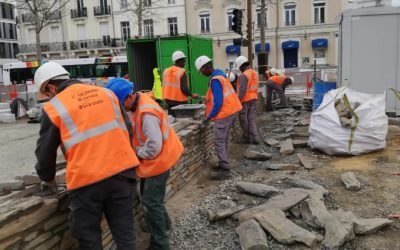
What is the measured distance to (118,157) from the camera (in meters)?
3.09

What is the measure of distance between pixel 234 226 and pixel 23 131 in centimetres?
1101

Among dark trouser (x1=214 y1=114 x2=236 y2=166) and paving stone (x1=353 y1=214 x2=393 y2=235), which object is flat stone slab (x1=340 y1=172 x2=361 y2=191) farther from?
dark trouser (x1=214 y1=114 x2=236 y2=166)

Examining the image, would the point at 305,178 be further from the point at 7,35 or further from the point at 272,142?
the point at 7,35

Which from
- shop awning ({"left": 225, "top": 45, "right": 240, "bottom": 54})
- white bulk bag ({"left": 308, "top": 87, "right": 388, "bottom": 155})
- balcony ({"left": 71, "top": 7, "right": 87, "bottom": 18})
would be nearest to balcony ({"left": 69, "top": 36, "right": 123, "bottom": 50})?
balcony ({"left": 71, "top": 7, "right": 87, "bottom": 18})

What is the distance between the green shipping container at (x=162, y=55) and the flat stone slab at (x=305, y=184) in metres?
7.41

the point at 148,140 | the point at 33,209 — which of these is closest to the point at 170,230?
the point at 148,140

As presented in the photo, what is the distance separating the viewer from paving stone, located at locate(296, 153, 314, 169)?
22.5 feet

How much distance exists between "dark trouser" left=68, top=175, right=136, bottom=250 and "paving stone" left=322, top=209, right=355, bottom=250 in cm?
189

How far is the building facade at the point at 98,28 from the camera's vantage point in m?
44.5

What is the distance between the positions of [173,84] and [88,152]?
5553 mm

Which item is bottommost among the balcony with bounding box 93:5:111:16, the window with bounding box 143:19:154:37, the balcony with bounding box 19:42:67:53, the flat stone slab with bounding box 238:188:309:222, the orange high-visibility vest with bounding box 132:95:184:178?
the flat stone slab with bounding box 238:188:309:222

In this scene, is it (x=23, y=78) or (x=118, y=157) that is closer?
(x=118, y=157)

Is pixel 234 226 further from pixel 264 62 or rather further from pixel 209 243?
pixel 264 62

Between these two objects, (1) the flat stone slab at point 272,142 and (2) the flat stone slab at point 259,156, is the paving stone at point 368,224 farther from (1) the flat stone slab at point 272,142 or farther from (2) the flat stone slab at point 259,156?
(1) the flat stone slab at point 272,142
